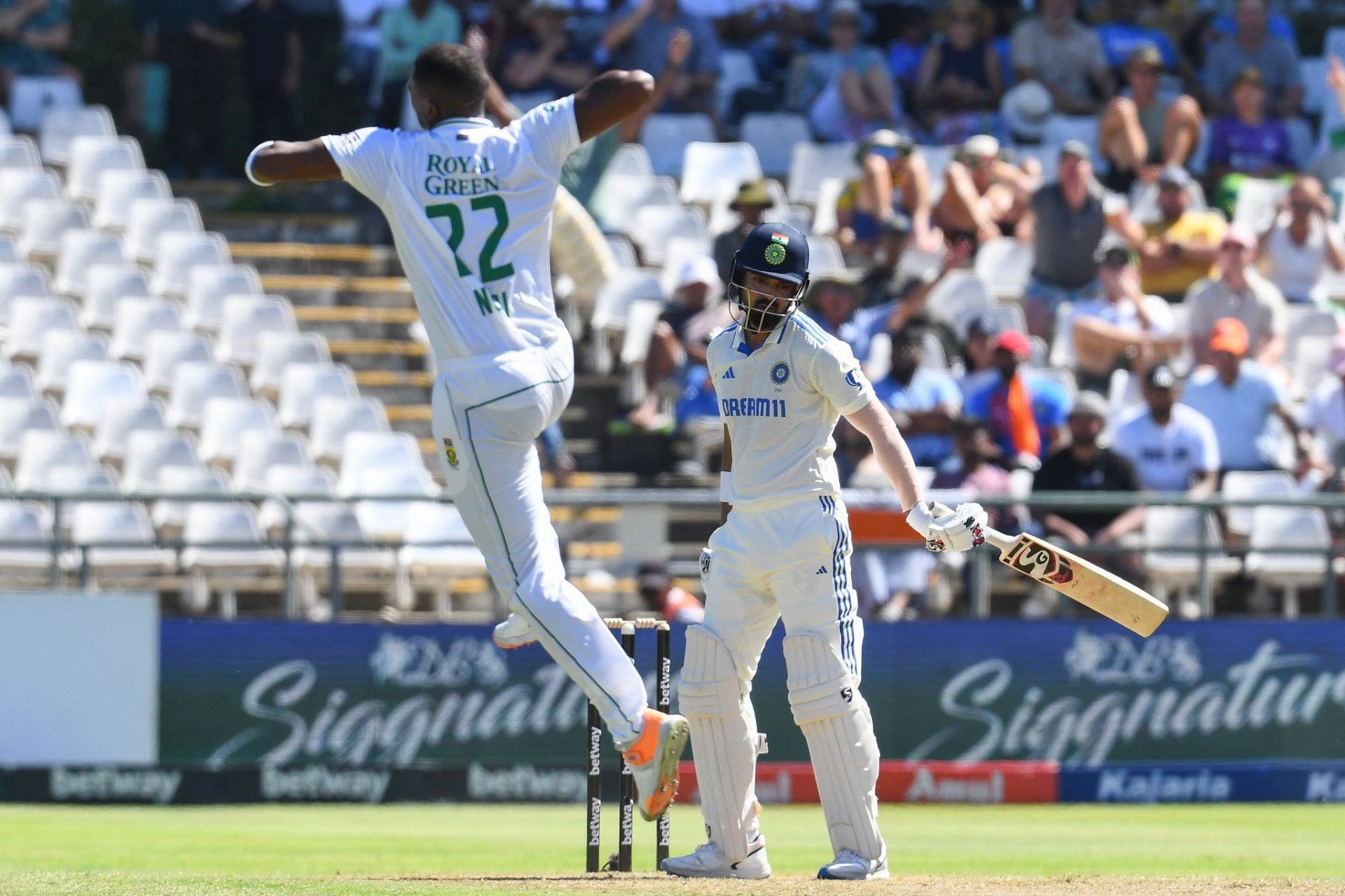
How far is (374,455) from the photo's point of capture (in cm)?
1380

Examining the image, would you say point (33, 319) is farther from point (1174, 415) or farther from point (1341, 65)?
point (1341, 65)

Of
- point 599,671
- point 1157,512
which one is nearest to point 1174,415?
point 1157,512

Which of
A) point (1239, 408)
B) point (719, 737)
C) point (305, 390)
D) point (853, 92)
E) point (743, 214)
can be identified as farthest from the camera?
point (853, 92)

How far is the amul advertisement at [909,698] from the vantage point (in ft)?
40.5

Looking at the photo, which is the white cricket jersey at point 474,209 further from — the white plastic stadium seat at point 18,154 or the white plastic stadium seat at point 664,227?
the white plastic stadium seat at point 18,154

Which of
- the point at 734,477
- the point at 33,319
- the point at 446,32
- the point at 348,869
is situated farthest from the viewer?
the point at 446,32

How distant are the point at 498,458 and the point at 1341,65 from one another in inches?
537

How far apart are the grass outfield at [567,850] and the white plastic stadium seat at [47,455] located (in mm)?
2390

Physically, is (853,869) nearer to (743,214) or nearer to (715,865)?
(715,865)

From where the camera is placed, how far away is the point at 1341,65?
702 inches

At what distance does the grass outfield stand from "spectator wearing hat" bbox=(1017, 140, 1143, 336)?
4066 millimetres

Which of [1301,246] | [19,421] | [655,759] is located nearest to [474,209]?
[655,759]

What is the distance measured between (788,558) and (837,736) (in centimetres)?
58

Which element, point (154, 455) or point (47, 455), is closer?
point (47, 455)
